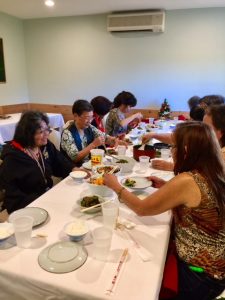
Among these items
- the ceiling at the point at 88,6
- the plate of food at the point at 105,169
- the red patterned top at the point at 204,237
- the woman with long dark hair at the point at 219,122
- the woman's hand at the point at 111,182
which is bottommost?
the red patterned top at the point at 204,237

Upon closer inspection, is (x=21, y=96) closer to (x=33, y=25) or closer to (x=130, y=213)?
(x=33, y=25)

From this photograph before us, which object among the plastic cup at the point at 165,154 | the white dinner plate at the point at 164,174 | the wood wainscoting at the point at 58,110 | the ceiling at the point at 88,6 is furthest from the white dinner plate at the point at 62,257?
the wood wainscoting at the point at 58,110

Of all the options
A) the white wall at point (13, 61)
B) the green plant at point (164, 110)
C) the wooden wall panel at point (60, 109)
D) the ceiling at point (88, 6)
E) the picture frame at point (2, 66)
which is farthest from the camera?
the wooden wall panel at point (60, 109)

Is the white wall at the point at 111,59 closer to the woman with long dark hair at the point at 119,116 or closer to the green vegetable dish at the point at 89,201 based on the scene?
the woman with long dark hair at the point at 119,116

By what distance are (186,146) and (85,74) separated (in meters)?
4.59

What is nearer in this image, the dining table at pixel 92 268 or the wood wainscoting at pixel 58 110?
the dining table at pixel 92 268

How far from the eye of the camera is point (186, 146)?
1.05 metres

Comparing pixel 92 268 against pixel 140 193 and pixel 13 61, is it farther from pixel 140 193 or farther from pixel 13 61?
pixel 13 61

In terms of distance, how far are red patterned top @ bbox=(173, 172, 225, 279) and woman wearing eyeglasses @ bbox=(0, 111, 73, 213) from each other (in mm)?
933

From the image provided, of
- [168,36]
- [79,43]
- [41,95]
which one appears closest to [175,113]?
[168,36]

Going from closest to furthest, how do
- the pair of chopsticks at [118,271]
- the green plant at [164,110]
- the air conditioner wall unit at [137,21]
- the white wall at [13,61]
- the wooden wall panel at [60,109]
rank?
the pair of chopsticks at [118,271]
the air conditioner wall unit at [137,21]
the green plant at [164,110]
the white wall at [13,61]
the wooden wall panel at [60,109]

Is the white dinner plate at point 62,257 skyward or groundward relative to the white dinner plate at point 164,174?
skyward

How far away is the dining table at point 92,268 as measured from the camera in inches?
30.8

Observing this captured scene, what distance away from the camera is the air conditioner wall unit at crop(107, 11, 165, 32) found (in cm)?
452
